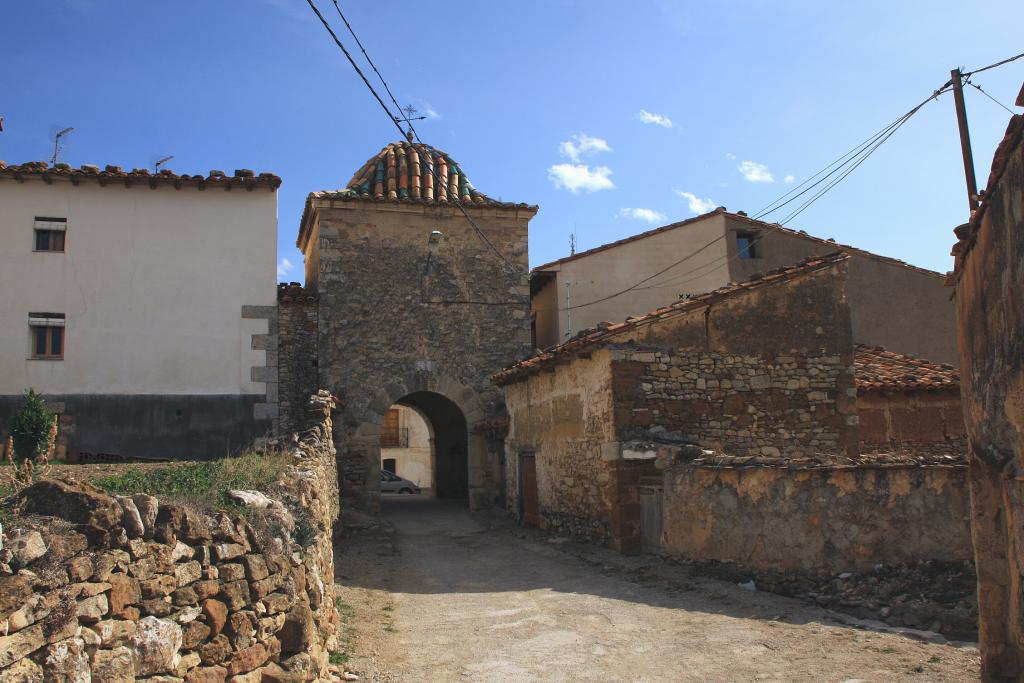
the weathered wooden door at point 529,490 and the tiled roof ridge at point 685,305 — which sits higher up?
the tiled roof ridge at point 685,305

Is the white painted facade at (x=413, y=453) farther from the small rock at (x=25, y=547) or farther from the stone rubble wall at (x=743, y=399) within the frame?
the small rock at (x=25, y=547)

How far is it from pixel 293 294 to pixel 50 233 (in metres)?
4.59

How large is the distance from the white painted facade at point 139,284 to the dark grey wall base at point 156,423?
8.4 inches

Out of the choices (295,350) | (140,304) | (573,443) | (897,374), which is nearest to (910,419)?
(897,374)

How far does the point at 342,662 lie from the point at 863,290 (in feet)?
52.9

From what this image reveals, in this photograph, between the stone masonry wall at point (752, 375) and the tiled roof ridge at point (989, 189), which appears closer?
the tiled roof ridge at point (989, 189)

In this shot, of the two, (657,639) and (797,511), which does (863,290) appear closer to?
(797,511)

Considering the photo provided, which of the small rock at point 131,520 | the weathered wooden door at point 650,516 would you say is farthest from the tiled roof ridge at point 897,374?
the small rock at point 131,520

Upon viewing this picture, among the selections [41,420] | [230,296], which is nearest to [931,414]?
[230,296]

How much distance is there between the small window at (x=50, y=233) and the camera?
16109mm

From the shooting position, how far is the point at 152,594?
4410 millimetres

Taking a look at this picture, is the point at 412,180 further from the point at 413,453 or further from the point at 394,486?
the point at 413,453

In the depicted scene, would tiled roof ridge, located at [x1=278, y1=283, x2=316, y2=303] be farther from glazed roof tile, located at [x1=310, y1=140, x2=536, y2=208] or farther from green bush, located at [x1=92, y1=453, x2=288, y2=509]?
green bush, located at [x1=92, y1=453, x2=288, y2=509]

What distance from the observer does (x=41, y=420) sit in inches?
508
